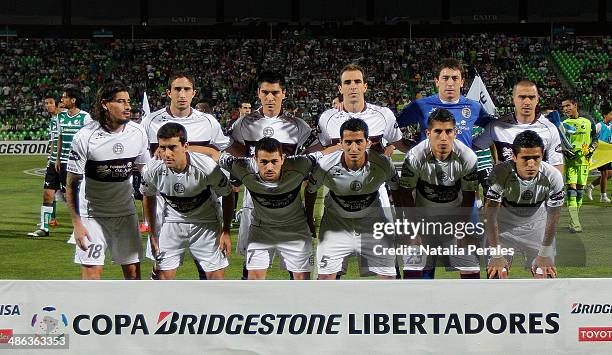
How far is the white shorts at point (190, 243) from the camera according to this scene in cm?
719

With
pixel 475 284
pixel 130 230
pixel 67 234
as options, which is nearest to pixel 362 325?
pixel 475 284

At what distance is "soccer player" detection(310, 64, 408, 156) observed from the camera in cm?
788

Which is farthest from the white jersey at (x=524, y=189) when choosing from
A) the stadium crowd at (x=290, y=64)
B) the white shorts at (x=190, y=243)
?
the stadium crowd at (x=290, y=64)

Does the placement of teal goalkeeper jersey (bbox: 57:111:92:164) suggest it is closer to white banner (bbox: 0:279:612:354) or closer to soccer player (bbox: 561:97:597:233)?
white banner (bbox: 0:279:612:354)

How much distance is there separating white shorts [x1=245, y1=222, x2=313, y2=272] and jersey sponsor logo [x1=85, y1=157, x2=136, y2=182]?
128cm

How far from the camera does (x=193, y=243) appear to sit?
7.21m

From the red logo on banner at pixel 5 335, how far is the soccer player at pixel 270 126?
2450 mm

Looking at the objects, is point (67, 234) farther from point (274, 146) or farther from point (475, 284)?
point (475, 284)

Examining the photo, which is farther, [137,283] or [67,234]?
[67,234]

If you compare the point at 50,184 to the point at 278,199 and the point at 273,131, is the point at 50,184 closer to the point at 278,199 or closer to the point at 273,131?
the point at 273,131

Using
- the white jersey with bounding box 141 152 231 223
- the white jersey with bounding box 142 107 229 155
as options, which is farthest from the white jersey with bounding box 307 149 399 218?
the white jersey with bounding box 142 107 229 155

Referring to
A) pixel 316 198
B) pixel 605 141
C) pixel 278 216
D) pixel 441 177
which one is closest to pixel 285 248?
pixel 278 216

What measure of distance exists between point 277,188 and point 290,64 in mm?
38059

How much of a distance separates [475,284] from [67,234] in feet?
27.5
